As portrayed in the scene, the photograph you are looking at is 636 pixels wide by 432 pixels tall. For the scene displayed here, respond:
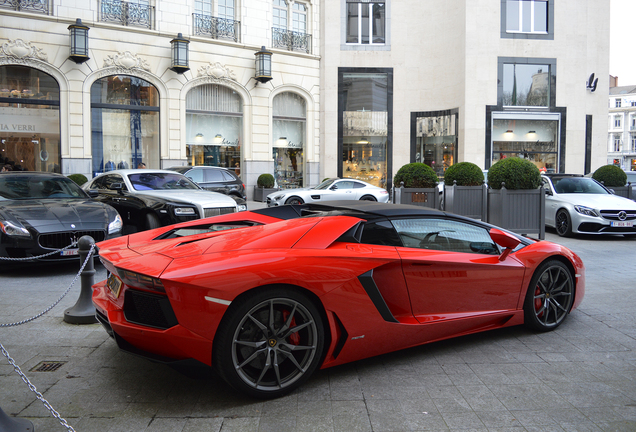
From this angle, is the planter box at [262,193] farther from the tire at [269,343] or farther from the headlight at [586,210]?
the tire at [269,343]

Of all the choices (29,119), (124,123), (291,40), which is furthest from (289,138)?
(29,119)

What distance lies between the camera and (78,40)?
19.2 metres

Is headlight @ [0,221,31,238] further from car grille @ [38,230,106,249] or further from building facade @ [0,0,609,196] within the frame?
building facade @ [0,0,609,196]

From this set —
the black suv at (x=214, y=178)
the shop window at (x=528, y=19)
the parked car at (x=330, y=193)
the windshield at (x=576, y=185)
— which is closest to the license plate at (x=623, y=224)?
the windshield at (x=576, y=185)

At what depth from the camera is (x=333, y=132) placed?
26.5m

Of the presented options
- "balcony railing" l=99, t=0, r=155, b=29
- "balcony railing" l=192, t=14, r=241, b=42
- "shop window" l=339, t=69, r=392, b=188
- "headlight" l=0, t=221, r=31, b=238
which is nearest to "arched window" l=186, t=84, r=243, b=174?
"balcony railing" l=192, t=14, r=241, b=42

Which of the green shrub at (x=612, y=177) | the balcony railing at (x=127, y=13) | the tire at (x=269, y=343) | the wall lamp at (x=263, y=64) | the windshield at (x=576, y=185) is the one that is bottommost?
the tire at (x=269, y=343)

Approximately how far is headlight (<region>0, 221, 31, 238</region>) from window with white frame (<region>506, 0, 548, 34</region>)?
80.7ft

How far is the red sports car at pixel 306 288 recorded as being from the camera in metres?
3.18

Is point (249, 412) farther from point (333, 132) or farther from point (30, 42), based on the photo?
point (333, 132)

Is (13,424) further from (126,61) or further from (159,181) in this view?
(126,61)

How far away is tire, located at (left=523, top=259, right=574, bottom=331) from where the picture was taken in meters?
4.70

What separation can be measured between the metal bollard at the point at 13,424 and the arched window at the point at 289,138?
22813 millimetres

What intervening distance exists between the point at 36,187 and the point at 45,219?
177cm
